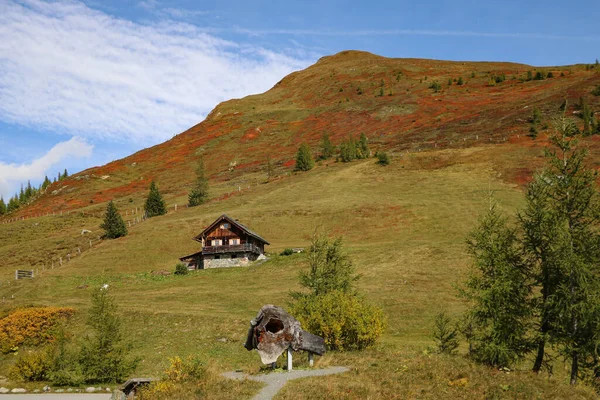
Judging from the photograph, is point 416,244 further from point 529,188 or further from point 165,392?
point 165,392

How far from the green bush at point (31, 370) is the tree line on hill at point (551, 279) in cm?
2426

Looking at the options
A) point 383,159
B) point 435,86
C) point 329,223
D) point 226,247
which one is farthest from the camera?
point 435,86

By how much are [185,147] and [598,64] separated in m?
158

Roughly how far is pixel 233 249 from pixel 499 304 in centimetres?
4676

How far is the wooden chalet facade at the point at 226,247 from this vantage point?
64.7 metres

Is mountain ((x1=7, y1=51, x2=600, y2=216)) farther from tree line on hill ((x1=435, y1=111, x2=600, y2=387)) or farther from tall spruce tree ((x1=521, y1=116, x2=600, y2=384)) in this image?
tall spruce tree ((x1=521, y1=116, x2=600, y2=384))

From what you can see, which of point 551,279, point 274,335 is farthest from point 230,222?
point 551,279

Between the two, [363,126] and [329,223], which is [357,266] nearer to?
[329,223]

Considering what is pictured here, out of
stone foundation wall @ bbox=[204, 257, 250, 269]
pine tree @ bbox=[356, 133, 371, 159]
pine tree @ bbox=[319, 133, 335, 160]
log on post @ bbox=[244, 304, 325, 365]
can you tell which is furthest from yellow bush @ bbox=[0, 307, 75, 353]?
pine tree @ bbox=[319, 133, 335, 160]

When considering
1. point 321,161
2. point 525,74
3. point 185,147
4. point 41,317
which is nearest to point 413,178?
point 321,161

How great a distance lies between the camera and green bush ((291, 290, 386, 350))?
24750 mm

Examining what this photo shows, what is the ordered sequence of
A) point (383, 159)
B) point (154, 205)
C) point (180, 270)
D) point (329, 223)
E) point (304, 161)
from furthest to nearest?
point (304, 161) < point (383, 159) < point (154, 205) < point (329, 223) < point (180, 270)

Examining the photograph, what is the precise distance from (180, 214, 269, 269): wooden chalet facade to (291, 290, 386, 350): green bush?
3907cm

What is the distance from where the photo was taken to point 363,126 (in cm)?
15125
